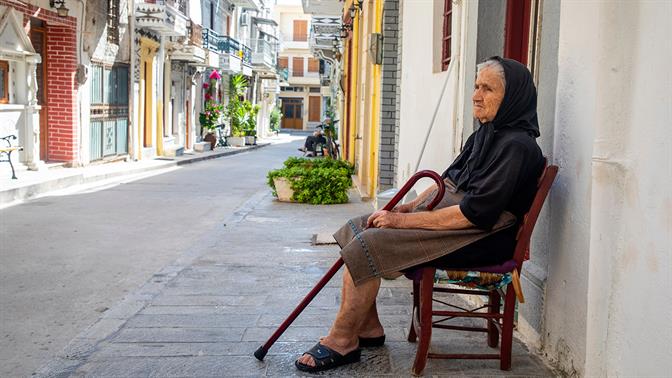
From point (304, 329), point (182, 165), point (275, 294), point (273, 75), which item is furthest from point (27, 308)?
point (273, 75)

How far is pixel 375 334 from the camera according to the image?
4.32 m

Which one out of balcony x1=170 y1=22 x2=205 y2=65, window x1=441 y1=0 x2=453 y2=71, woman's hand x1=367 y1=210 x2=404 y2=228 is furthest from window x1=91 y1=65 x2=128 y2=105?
woman's hand x1=367 y1=210 x2=404 y2=228

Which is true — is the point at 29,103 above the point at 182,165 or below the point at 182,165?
above

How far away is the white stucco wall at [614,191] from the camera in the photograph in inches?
110

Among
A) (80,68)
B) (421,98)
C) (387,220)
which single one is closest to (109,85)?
(80,68)

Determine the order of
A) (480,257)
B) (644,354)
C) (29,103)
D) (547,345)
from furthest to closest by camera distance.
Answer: (29,103) < (547,345) < (480,257) < (644,354)

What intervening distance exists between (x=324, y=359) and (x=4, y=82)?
12224 mm

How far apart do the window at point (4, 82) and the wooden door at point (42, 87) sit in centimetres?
181

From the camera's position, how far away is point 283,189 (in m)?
12.1

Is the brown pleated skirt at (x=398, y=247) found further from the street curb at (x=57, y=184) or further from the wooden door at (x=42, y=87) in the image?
the wooden door at (x=42, y=87)

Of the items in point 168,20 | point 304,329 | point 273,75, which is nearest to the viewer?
point 304,329

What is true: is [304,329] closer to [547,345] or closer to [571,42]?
[547,345]

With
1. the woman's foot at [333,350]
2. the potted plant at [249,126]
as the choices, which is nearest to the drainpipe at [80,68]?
the woman's foot at [333,350]

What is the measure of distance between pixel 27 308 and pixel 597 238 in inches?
159
